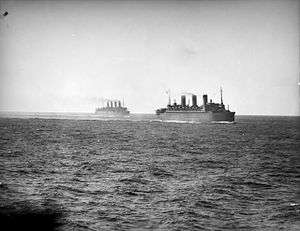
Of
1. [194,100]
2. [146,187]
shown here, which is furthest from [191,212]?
[194,100]

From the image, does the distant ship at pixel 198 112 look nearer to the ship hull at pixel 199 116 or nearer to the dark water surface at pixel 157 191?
the ship hull at pixel 199 116

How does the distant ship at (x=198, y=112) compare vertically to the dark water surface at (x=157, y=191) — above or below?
above

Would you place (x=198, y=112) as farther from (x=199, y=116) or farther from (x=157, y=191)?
(x=157, y=191)

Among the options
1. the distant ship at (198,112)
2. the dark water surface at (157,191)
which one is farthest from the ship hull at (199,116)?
the dark water surface at (157,191)

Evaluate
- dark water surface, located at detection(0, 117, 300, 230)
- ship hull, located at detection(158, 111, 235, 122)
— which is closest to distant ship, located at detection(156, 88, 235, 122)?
ship hull, located at detection(158, 111, 235, 122)

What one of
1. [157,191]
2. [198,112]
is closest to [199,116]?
[198,112]

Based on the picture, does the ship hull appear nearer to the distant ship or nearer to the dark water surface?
the distant ship

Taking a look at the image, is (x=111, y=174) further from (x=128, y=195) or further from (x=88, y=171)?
(x=128, y=195)

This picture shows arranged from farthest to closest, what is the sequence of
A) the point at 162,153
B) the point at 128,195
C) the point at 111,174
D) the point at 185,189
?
the point at 162,153 → the point at 111,174 → the point at 185,189 → the point at 128,195
